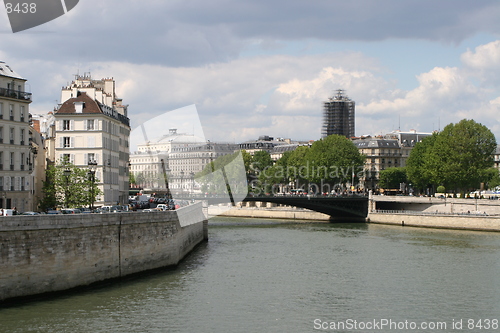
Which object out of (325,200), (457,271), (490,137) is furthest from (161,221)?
(490,137)

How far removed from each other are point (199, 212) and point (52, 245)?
26.5m

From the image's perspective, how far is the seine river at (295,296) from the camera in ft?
79.2

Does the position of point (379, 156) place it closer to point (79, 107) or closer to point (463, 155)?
point (463, 155)

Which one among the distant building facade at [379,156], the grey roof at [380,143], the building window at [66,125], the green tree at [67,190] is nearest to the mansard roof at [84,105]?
the building window at [66,125]

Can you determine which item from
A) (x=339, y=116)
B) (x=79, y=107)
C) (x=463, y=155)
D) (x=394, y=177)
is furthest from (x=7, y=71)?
(x=339, y=116)

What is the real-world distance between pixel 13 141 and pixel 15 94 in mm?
2829

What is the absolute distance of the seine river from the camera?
79.2ft

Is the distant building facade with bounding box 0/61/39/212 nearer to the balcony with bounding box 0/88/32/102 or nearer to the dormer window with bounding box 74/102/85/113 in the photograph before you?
the balcony with bounding box 0/88/32/102

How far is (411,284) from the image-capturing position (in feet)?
107

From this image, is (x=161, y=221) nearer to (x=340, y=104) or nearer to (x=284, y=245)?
(x=284, y=245)

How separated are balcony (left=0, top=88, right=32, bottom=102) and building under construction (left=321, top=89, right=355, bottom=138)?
471 ft

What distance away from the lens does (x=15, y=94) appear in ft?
128

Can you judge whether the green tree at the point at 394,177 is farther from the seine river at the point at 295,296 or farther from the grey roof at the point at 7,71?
the grey roof at the point at 7,71

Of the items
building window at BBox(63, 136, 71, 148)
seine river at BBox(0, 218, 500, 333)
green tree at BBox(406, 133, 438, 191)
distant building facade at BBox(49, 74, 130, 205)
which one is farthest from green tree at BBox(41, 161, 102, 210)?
green tree at BBox(406, 133, 438, 191)
